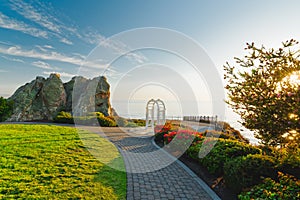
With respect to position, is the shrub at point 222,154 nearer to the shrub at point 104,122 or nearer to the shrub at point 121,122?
the shrub at point 104,122

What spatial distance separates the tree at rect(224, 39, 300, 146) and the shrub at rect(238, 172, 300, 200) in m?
0.78

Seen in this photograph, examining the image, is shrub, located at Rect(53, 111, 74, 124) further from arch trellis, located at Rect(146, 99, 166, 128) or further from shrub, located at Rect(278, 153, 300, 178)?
shrub, located at Rect(278, 153, 300, 178)

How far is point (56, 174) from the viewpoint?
4.46m

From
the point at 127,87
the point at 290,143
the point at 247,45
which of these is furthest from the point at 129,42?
the point at 290,143

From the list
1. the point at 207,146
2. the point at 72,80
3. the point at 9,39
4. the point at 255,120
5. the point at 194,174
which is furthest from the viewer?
the point at 72,80

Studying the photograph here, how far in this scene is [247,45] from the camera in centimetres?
291

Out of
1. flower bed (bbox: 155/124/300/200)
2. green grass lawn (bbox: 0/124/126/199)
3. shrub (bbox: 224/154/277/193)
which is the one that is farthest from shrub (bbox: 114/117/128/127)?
shrub (bbox: 224/154/277/193)

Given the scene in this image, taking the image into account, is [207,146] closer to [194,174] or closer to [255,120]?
[194,174]

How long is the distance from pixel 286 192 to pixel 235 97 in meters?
1.75

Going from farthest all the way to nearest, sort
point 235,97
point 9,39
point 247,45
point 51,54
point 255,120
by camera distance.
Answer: point 51,54 → point 9,39 → point 235,97 → point 255,120 → point 247,45

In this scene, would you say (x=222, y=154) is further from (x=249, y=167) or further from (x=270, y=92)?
(x=270, y=92)

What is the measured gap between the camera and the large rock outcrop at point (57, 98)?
16.4 m

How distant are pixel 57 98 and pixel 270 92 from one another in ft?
60.9

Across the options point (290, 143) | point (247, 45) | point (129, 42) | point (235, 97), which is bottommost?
point (290, 143)
